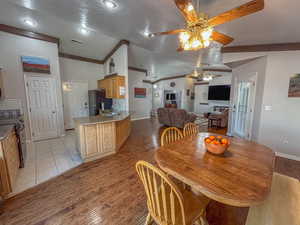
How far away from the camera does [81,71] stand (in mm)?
5160

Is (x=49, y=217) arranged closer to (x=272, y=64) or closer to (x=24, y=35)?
(x=24, y=35)

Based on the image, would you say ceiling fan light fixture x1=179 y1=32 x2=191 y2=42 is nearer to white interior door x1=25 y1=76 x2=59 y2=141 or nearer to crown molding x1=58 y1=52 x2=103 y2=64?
white interior door x1=25 y1=76 x2=59 y2=141

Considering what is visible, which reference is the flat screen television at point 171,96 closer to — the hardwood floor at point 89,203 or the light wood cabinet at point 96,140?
the light wood cabinet at point 96,140

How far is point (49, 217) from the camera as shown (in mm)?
1473

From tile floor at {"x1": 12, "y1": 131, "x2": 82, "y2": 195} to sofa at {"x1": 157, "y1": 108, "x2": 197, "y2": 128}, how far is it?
139 inches

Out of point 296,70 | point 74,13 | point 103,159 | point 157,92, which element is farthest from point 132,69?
point 296,70

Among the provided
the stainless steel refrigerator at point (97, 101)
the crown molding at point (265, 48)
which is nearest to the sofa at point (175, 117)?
the stainless steel refrigerator at point (97, 101)

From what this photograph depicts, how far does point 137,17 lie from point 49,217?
325 centimetres

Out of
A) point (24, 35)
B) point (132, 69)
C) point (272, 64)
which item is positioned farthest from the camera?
point (132, 69)

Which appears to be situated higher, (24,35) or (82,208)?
(24,35)

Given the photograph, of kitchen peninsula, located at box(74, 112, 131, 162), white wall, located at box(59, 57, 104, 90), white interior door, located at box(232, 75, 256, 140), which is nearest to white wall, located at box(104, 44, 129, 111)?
white wall, located at box(59, 57, 104, 90)

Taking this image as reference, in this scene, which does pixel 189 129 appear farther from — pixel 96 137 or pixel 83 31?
pixel 83 31

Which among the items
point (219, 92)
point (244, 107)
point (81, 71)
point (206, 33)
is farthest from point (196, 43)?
point (219, 92)

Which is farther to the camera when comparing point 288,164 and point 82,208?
point 288,164
